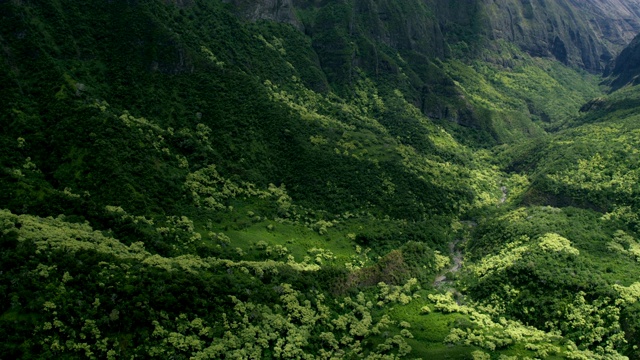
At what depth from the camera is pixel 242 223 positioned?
13500 cm

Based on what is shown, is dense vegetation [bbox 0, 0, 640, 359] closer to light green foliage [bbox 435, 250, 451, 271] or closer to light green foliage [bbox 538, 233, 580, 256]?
light green foliage [bbox 538, 233, 580, 256]

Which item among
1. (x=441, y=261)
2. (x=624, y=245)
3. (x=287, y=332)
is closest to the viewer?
(x=287, y=332)

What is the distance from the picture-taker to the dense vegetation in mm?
84375

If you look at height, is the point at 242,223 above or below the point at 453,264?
above

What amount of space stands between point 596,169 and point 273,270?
5161 inches

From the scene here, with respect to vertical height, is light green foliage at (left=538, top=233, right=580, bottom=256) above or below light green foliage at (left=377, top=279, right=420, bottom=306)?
above

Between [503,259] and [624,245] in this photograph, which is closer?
[503,259]

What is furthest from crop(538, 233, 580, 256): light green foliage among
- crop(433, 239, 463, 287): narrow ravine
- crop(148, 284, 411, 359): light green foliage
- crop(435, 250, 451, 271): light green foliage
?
crop(148, 284, 411, 359): light green foliage

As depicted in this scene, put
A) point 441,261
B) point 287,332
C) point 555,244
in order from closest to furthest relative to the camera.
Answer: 1. point 287,332
2. point 555,244
3. point 441,261

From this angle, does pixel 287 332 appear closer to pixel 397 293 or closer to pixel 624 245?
pixel 397 293

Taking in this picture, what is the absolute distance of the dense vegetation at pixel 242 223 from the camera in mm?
84375

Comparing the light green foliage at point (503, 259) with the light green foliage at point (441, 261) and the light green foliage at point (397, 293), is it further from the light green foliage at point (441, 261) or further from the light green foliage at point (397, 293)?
the light green foliage at point (397, 293)

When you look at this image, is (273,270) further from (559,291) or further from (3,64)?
(3,64)

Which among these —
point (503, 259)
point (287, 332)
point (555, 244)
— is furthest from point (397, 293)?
point (555, 244)
